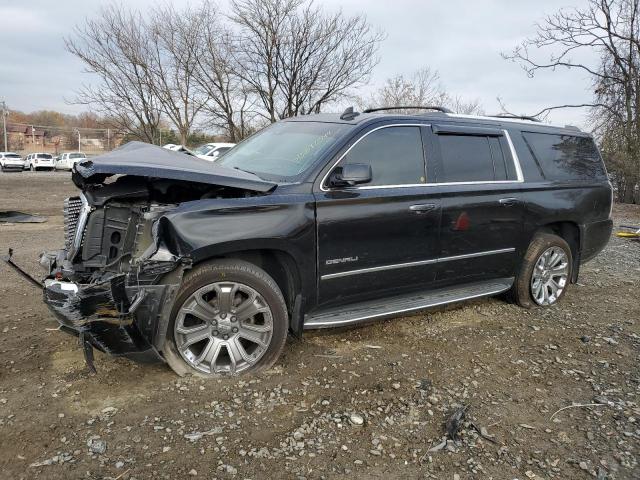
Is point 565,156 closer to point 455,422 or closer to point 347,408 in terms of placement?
point 455,422

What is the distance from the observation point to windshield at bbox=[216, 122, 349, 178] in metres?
3.77

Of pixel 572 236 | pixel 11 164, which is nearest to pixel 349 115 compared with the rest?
pixel 572 236

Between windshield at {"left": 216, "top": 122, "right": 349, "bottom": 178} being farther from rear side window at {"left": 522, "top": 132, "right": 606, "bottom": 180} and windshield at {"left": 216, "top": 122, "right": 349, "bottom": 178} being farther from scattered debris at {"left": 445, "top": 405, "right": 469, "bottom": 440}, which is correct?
rear side window at {"left": 522, "top": 132, "right": 606, "bottom": 180}

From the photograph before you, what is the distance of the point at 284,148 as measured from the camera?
4129 millimetres

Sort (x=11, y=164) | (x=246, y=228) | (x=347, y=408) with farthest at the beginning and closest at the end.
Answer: (x=11, y=164), (x=246, y=228), (x=347, y=408)

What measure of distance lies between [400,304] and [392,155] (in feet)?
4.08

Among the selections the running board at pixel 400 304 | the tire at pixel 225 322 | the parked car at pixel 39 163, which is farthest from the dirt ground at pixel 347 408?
the parked car at pixel 39 163

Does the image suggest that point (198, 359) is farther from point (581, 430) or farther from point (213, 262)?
point (581, 430)

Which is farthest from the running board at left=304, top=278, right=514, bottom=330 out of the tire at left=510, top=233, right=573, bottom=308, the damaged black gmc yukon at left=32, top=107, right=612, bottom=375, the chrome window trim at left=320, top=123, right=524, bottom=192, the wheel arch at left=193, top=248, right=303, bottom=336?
the chrome window trim at left=320, top=123, right=524, bottom=192

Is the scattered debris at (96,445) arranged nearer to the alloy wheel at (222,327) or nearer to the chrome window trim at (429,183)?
the alloy wheel at (222,327)

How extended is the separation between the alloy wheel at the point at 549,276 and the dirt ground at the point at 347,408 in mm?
715

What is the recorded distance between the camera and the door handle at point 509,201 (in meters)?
4.54

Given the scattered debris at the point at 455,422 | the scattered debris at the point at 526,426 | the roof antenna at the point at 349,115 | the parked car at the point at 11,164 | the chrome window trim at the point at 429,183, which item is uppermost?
the parked car at the point at 11,164

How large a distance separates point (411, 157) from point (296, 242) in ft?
4.38
